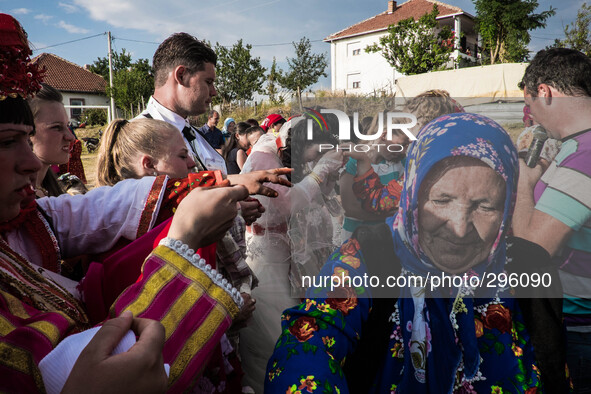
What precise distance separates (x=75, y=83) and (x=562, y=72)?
43071 mm

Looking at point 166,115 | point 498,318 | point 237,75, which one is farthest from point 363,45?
point 498,318

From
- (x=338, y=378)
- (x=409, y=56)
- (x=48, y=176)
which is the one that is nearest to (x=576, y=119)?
(x=338, y=378)

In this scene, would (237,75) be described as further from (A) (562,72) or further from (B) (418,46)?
(A) (562,72)

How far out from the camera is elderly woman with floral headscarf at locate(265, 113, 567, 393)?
48.1 inches

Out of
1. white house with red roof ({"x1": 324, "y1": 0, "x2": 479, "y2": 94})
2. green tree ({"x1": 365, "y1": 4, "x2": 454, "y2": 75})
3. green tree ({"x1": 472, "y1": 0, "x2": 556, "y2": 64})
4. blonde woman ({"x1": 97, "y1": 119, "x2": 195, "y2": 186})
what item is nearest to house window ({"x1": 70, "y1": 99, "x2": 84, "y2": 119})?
white house with red roof ({"x1": 324, "y1": 0, "x2": 479, "y2": 94})

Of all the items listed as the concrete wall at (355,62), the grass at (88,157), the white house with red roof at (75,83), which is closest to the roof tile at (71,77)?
the white house with red roof at (75,83)

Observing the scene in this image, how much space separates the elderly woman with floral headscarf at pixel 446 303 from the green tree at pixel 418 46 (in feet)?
47.7

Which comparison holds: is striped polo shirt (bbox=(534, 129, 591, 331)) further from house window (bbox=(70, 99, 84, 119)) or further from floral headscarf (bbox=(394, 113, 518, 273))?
house window (bbox=(70, 99, 84, 119))

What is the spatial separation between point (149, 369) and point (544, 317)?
1.25m

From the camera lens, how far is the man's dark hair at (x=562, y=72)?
1582mm

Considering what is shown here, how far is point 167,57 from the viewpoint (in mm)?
2727

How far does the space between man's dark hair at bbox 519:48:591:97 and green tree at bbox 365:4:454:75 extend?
13948mm

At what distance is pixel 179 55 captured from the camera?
8.86ft

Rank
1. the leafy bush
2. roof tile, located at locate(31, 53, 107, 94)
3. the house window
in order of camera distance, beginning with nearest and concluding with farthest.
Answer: the leafy bush, roof tile, located at locate(31, 53, 107, 94), the house window
